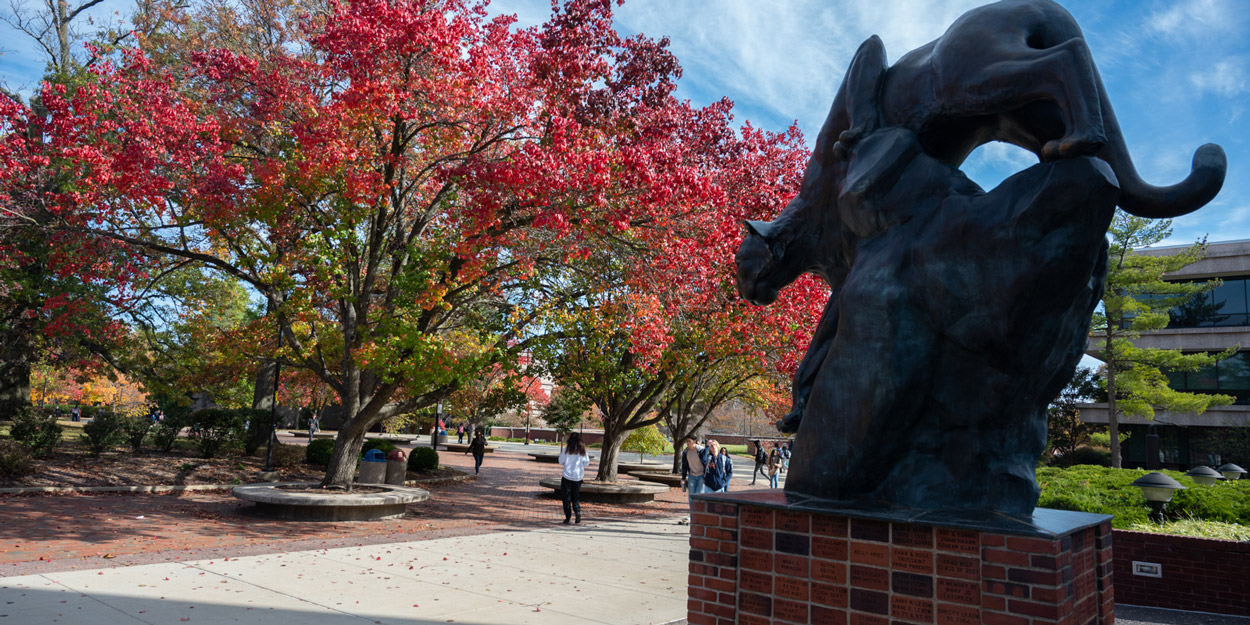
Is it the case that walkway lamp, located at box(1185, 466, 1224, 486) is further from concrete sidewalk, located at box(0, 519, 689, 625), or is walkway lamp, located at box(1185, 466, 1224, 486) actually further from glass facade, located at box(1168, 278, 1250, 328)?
glass facade, located at box(1168, 278, 1250, 328)

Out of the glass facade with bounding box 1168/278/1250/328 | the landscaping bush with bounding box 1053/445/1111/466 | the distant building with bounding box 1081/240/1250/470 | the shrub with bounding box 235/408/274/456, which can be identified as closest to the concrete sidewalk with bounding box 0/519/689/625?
the shrub with bounding box 235/408/274/456

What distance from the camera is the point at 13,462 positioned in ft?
49.1

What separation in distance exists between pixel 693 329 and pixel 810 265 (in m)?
10.0

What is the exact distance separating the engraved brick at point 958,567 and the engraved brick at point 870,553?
23cm

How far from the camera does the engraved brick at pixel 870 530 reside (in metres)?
3.38

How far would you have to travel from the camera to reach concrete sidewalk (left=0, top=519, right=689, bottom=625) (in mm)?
6266

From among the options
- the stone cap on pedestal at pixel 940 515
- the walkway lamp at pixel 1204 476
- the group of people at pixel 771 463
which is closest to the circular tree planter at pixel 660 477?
the group of people at pixel 771 463

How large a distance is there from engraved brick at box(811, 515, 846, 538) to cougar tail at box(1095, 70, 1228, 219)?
206cm

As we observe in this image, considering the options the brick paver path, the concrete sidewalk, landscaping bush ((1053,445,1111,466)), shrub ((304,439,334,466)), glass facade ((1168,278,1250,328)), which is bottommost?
the brick paver path

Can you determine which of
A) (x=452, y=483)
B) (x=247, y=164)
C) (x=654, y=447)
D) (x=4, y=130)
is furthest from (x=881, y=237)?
(x=654, y=447)

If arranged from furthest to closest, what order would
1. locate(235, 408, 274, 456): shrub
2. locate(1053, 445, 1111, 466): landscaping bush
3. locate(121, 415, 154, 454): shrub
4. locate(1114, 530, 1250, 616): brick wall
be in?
locate(1053, 445, 1111, 466): landscaping bush → locate(235, 408, 274, 456): shrub → locate(121, 415, 154, 454): shrub → locate(1114, 530, 1250, 616): brick wall

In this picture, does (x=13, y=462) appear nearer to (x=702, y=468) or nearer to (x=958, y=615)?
(x=702, y=468)

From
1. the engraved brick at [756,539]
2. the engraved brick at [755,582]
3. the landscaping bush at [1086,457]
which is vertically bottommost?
the landscaping bush at [1086,457]

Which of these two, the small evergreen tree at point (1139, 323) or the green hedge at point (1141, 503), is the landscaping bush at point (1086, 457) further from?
the green hedge at point (1141, 503)
